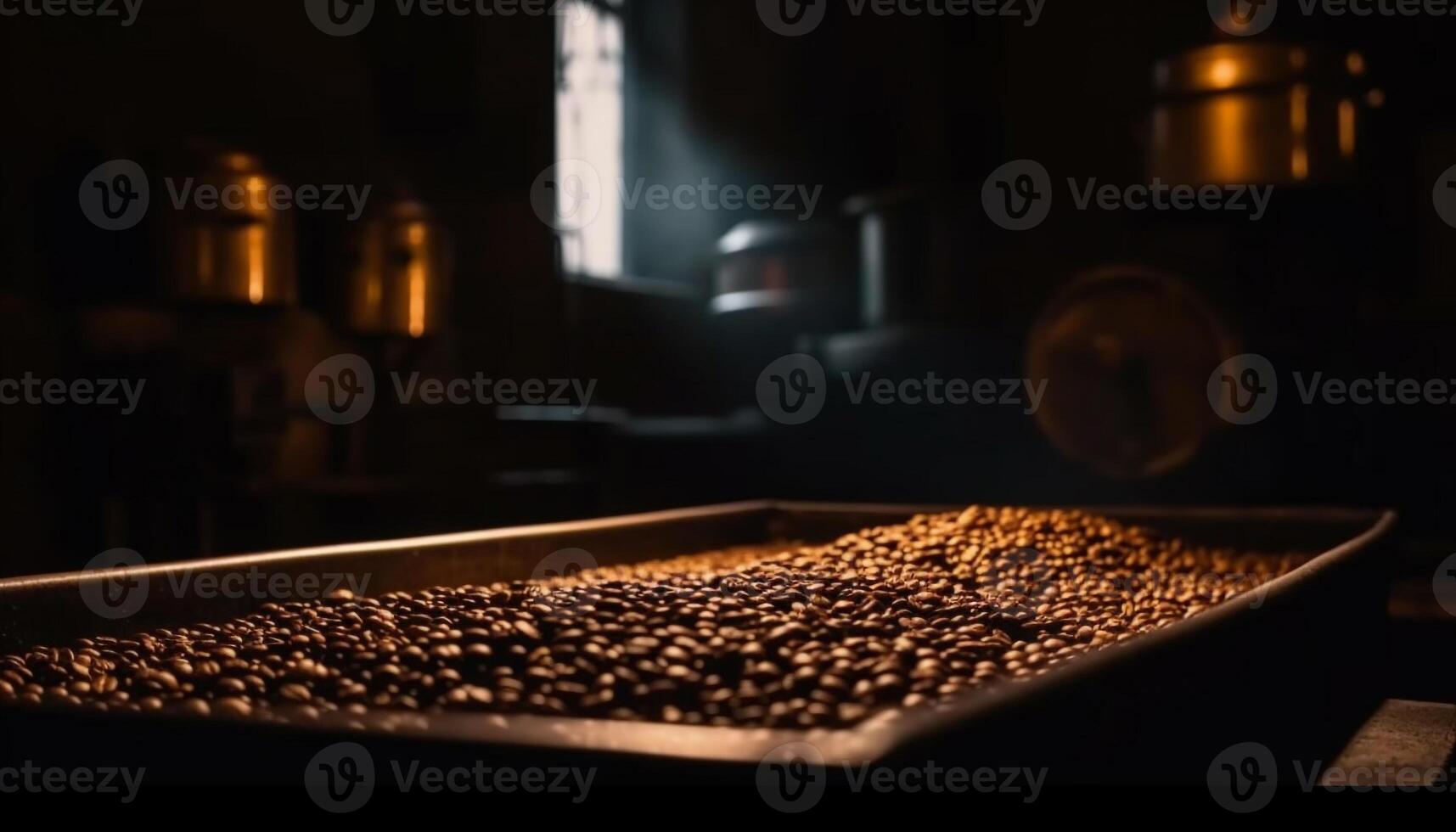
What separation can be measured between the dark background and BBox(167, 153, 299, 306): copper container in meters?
0.07

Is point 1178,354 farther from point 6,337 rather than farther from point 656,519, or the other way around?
point 6,337

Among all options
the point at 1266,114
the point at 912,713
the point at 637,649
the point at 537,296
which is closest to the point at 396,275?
the point at 537,296

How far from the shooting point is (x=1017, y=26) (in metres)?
5.58

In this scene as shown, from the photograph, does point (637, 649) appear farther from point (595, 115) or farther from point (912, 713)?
point (595, 115)

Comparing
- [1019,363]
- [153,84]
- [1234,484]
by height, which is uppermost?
[153,84]

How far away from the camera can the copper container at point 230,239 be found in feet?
11.8

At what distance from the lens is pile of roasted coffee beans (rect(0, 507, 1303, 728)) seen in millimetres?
1186

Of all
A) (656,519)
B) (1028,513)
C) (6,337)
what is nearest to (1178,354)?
(1028,513)

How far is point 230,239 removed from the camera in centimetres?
367

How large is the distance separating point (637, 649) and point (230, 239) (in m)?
2.85

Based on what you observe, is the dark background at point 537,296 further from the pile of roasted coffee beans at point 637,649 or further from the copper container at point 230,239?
the pile of roasted coffee beans at point 637,649

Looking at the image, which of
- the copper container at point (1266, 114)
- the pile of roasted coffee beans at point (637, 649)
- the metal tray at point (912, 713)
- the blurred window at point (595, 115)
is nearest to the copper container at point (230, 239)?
the metal tray at point (912, 713)

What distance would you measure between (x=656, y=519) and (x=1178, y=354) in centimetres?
197

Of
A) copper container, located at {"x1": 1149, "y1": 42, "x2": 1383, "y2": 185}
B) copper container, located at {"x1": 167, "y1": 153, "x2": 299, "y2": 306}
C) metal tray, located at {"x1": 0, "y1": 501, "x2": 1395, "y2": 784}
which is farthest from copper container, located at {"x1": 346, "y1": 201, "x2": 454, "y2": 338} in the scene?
copper container, located at {"x1": 1149, "y1": 42, "x2": 1383, "y2": 185}
